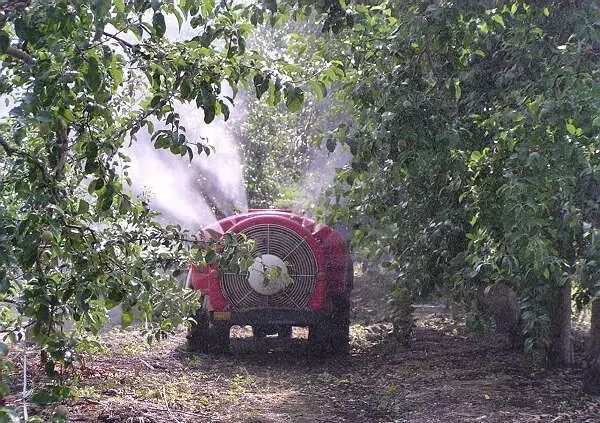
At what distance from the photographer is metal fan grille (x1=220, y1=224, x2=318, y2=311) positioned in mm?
8602

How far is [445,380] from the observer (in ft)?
23.9

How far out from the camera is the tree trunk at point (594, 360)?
20.2 feet

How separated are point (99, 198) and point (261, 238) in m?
4.92

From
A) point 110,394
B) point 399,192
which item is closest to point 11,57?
point 110,394

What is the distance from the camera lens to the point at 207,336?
9.04m

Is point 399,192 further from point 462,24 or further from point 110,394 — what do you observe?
point 110,394

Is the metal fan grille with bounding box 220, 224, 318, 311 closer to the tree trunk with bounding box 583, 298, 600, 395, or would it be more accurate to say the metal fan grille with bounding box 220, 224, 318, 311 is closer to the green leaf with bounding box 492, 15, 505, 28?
the tree trunk with bounding box 583, 298, 600, 395

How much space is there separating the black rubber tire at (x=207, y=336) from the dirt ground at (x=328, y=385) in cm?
14

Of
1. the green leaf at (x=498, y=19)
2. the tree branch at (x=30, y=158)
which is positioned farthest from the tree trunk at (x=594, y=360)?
the tree branch at (x=30, y=158)

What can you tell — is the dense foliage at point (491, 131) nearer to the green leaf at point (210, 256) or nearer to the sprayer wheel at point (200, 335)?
the green leaf at point (210, 256)

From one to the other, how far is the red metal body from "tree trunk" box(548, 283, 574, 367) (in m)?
2.34

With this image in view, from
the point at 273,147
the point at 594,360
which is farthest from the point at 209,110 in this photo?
the point at 273,147

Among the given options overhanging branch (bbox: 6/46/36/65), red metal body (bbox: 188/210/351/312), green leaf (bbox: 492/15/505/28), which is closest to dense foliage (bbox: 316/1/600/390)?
green leaf (bbox: 492/15/505/28)

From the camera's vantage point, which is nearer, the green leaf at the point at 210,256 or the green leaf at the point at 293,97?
the green leaf at the point at 293,97
